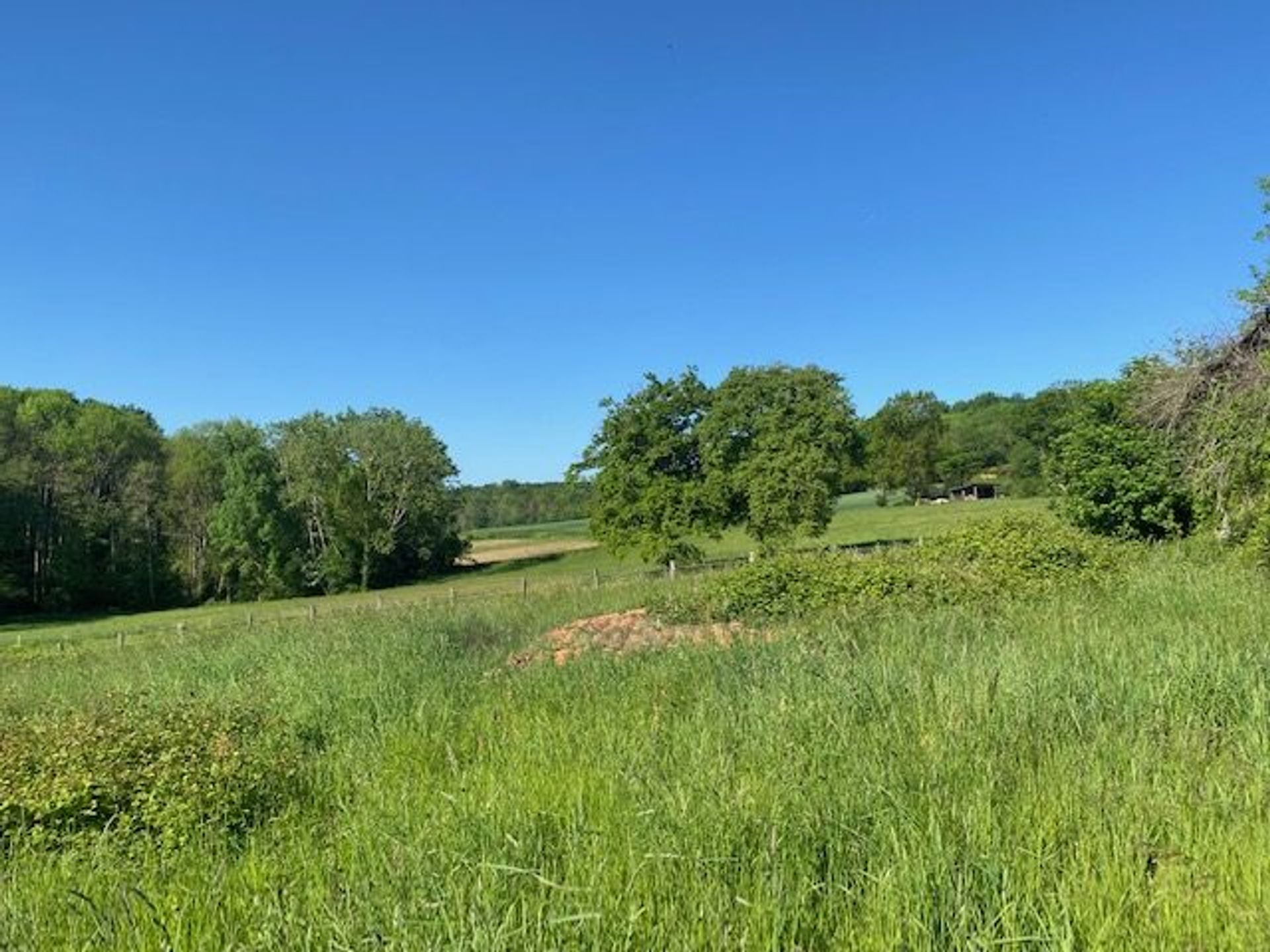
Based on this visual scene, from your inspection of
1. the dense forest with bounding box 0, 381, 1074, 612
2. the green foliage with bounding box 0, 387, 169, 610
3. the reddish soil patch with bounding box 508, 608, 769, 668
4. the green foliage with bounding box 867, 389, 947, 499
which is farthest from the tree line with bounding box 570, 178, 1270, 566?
the green foliage with bounding box 867, 389, 947, 499

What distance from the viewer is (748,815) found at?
3.33 metres

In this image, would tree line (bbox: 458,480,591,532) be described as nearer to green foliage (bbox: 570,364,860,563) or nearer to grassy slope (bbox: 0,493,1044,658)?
grassy slope (bbox: 0,493,1044,658)

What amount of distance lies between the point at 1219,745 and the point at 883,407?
336 feet

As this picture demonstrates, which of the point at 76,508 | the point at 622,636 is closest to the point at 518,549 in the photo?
the point at 76,508

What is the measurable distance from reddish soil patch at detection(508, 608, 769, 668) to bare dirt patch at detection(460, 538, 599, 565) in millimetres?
53199

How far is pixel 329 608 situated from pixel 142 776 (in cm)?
3861

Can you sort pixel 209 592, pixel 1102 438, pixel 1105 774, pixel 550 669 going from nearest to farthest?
1. pixel 1105 774
2. pixel 550 669
3. pixel 1102 438
4. pixel 209 592

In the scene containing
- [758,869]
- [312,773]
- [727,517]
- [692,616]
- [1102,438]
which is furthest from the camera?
[727,517]

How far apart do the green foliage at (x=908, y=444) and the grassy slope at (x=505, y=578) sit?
49.3 ft

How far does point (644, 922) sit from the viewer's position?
2.70 metres

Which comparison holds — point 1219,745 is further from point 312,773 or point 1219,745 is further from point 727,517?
point 727,517

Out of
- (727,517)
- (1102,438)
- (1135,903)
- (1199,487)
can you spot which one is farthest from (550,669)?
(727,517)

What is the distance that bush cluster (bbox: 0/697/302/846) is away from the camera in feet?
16.4

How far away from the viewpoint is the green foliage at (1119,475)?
21.6 meters
